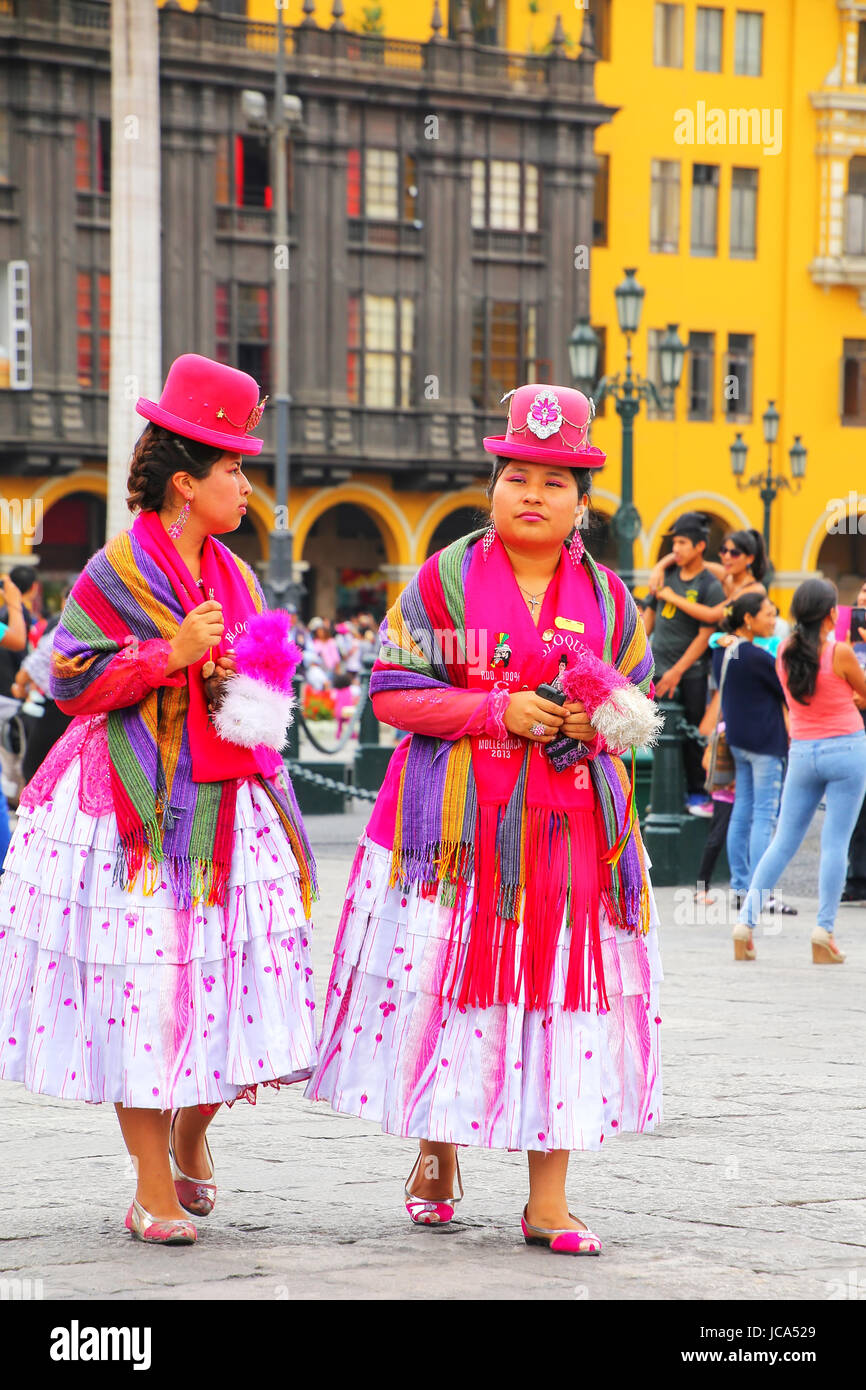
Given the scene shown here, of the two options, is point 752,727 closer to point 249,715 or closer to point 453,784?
point 453,784

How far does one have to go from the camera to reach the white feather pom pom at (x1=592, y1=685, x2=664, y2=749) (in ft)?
14.2

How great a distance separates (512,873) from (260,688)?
26.7 inches

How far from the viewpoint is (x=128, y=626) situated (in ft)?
14.5

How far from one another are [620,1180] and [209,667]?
1674 mm

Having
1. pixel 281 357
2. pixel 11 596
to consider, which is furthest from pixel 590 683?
pixel 281 357

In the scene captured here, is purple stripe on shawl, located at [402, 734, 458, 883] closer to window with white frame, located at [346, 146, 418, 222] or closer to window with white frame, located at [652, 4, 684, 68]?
window with white frame, located at [346, 146, 418, 222]

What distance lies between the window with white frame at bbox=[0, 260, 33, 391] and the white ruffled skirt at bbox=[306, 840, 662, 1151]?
3114cm

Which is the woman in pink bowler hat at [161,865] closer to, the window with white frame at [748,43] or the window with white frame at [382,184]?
the window with white frame at [382,184]

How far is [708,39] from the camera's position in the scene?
40969mm

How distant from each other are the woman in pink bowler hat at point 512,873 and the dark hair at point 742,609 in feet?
17.6

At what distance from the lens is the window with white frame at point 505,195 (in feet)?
126

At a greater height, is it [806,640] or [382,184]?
[382,184]
